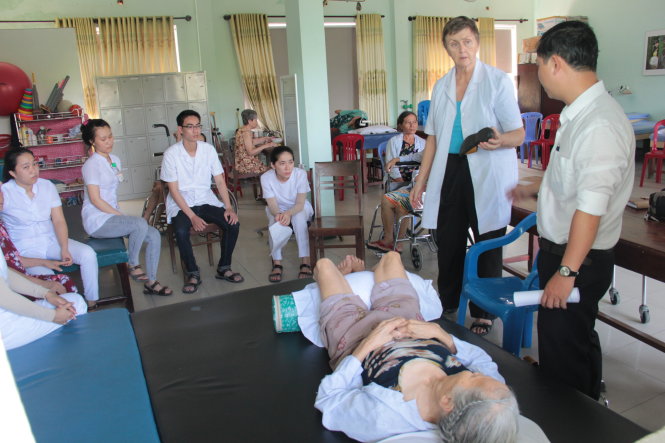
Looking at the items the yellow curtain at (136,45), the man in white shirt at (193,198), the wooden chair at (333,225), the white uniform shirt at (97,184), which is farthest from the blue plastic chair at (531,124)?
the white uniform shirt at (97,184)

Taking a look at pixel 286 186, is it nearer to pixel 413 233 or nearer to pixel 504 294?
pixel 413 233

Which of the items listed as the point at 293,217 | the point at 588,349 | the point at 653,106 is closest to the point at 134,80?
the point at 293,217

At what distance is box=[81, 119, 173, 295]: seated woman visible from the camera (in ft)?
11.8

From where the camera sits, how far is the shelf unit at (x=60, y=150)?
583 centimetres

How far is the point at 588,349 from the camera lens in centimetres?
186

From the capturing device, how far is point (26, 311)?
2.18 metres

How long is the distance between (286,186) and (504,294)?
2.12 m

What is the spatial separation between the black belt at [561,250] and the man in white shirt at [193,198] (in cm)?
262

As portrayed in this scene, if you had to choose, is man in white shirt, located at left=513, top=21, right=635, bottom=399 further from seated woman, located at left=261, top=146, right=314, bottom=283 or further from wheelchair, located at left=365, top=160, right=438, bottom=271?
seated woman, located at left=261, top=146, right=314, bottom=283

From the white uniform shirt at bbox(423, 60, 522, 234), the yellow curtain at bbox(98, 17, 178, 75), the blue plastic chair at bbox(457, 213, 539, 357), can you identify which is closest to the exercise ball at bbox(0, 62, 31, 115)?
the yellow curtain at bbox(98, 17, 178, 75)

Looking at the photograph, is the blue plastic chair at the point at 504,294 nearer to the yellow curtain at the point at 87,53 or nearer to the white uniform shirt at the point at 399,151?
the white uniform shirt at the point at 399,151

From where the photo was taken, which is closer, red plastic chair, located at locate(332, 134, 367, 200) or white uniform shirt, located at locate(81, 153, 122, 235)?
white uniform shirt, located at locate(81, 153, 122, 235)

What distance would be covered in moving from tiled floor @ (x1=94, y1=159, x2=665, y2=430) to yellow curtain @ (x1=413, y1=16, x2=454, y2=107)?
15.1ft

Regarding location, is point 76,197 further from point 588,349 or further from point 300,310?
point 588,349
